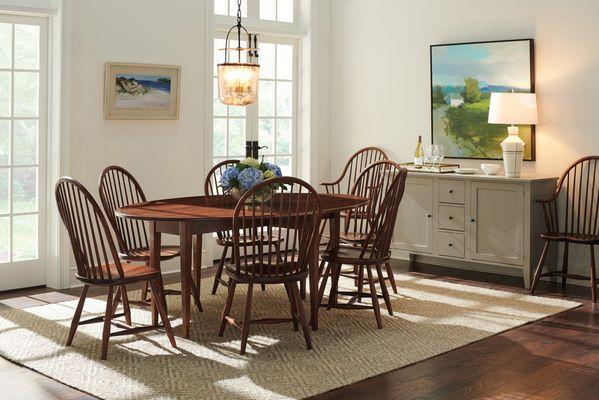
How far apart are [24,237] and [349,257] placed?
8.37 ft

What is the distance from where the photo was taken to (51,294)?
19.5 feet

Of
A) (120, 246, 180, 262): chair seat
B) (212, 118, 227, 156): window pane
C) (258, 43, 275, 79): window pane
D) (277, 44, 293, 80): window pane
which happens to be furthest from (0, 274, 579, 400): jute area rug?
(277, 44, 293, 80): window pane

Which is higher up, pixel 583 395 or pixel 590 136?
pixel 590 136

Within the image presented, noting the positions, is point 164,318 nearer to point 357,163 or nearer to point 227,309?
point 227,309

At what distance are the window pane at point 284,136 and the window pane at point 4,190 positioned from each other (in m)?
2.71

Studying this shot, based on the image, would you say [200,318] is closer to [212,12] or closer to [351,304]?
[351,304]

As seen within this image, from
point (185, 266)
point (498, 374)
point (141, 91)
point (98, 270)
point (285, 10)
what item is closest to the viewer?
point (498, 374)

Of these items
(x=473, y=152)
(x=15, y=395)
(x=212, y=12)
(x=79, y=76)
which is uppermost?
(x=212, y=12)

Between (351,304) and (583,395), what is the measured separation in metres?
1.69

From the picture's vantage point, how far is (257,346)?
457 cm

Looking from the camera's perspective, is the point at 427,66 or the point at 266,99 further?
the point at 266,99

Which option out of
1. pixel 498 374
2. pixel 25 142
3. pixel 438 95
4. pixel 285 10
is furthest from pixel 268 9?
pixel 498 374

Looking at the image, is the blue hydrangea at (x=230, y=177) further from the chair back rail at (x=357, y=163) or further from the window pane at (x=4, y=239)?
the chair back rail at (x=357, y=163)

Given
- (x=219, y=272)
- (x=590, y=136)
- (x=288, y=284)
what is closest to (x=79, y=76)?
(x=219, y=272)
